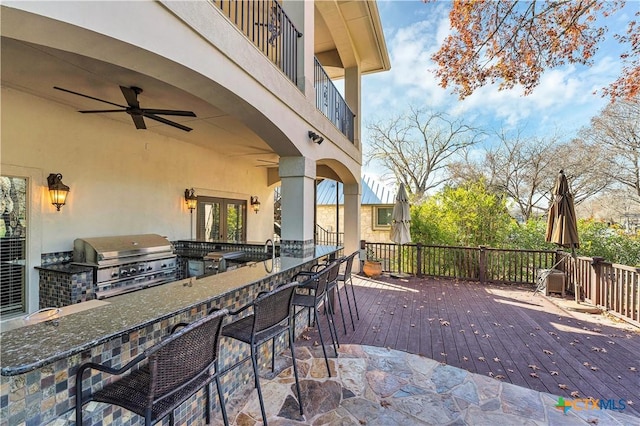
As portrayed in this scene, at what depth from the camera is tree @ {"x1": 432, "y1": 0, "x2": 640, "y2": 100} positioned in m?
4.92

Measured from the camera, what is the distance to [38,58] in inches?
117

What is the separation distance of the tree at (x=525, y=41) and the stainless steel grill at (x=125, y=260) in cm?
645

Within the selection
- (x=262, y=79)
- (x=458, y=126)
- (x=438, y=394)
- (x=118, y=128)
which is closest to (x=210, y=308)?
(x=438, y=394)

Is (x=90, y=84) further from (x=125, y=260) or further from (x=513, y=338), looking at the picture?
(x=513, y=338)

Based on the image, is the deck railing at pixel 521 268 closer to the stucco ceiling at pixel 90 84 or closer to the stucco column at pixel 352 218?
the stucco column at pixel 352 218

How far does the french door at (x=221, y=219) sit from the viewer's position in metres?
6.99

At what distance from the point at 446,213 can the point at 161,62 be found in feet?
25.8

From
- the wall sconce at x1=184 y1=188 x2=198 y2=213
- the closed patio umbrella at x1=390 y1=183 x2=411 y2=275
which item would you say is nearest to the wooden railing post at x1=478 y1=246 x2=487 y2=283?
the closed patio umbrella at x1=390 y1=183 x2=411 y2=275

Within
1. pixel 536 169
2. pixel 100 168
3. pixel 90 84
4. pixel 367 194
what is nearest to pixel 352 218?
pixel 100 168

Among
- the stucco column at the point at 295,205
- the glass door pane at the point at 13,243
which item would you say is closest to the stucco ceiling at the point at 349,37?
the stucco column at the point at 295,205

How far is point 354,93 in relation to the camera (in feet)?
26.6

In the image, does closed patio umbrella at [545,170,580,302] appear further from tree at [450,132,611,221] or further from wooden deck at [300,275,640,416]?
tree at [450,132,611,221]

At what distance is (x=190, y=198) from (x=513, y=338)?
6.39 metres

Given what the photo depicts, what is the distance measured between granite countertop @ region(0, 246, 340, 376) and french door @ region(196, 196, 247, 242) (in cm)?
479
